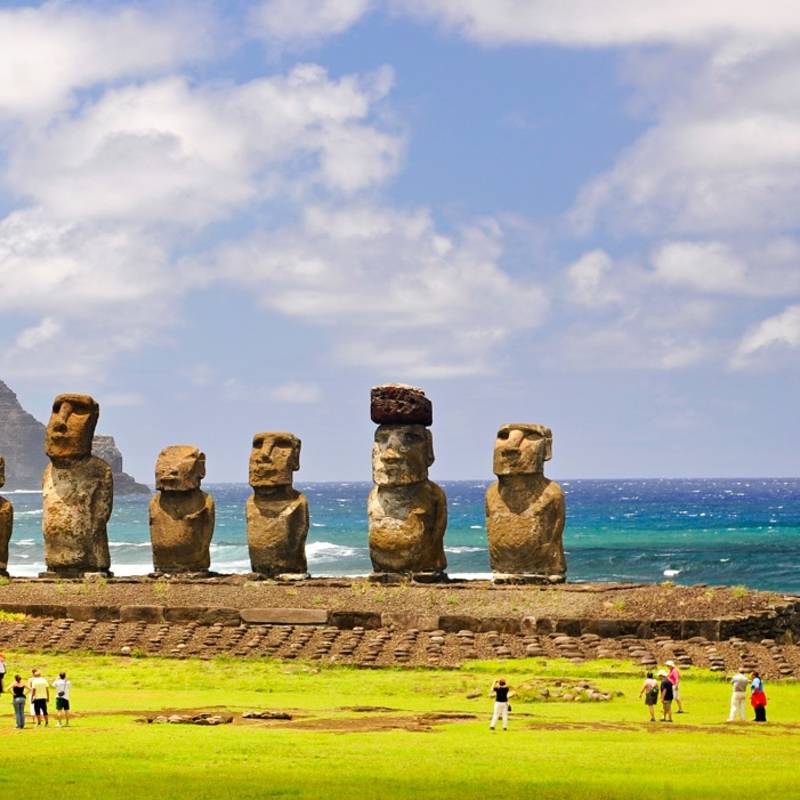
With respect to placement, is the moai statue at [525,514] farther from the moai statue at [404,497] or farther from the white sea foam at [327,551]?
the white sea foam at [327,551]

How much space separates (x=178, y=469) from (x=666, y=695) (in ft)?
54.0

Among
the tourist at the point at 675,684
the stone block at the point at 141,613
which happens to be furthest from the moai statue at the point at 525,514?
the tourist at the point at 675,684

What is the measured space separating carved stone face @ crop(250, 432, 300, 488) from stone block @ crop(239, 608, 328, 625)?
473 centimetres

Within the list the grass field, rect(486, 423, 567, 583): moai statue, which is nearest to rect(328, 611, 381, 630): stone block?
the grass field

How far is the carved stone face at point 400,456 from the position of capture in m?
35.7

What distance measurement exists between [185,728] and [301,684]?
4.89m

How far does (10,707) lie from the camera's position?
85.4ft

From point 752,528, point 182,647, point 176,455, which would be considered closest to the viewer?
point 182,647

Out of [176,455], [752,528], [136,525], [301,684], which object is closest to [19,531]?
[136,525]

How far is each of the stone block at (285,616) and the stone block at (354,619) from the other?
19cm

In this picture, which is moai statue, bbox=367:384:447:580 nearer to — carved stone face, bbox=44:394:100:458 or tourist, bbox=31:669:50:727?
carved stone face, bbox=44:394:100:458

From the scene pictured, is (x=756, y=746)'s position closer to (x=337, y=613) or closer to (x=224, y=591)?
(x=337, y=613)

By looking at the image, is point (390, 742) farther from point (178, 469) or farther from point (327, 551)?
point (327, 551)

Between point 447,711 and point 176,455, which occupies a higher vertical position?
point 176,455
